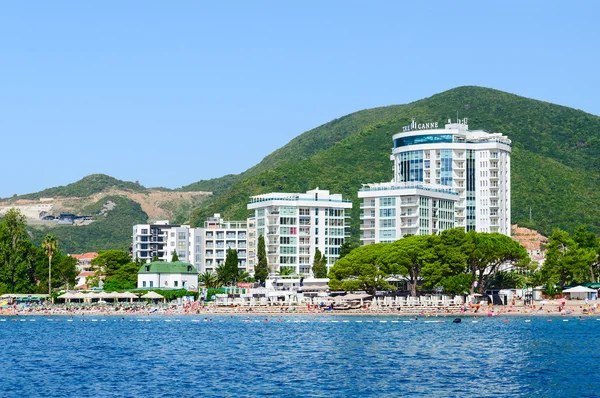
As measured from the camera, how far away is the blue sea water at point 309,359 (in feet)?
224

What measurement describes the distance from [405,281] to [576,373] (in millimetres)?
97420

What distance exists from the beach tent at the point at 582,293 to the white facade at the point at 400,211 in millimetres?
40757

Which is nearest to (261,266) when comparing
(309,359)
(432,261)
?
(432,261)

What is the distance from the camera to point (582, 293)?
492 feet

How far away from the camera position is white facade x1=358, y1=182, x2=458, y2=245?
616 ft

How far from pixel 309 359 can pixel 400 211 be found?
344 feet

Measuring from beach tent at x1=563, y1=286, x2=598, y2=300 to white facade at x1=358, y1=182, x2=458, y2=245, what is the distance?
40757 millimetres

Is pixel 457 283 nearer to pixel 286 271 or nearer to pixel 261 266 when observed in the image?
pixel 286 271

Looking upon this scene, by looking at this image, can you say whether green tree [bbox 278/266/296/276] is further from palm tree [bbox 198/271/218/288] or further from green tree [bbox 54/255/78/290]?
green tree [bbox 54/255/78/290]

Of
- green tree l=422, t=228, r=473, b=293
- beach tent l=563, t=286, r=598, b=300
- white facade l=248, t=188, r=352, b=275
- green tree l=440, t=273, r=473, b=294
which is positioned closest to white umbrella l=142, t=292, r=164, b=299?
white facade l=248, t=188, r=352, b=275

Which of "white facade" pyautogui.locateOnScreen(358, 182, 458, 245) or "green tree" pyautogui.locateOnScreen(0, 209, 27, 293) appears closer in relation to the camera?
"green tree" pyautogui.locateOnScreen(0, 209, 27, 293)

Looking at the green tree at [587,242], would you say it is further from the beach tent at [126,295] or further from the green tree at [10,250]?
the green tree at [10,250]

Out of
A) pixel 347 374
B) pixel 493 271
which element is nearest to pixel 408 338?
pixel 347 374

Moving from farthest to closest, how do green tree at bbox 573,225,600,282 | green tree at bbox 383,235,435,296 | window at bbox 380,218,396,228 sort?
window at bbox 380,218,396,228 < green tree at bbox 573,225,600,282 < green tree at bbox 383,235,435,296
